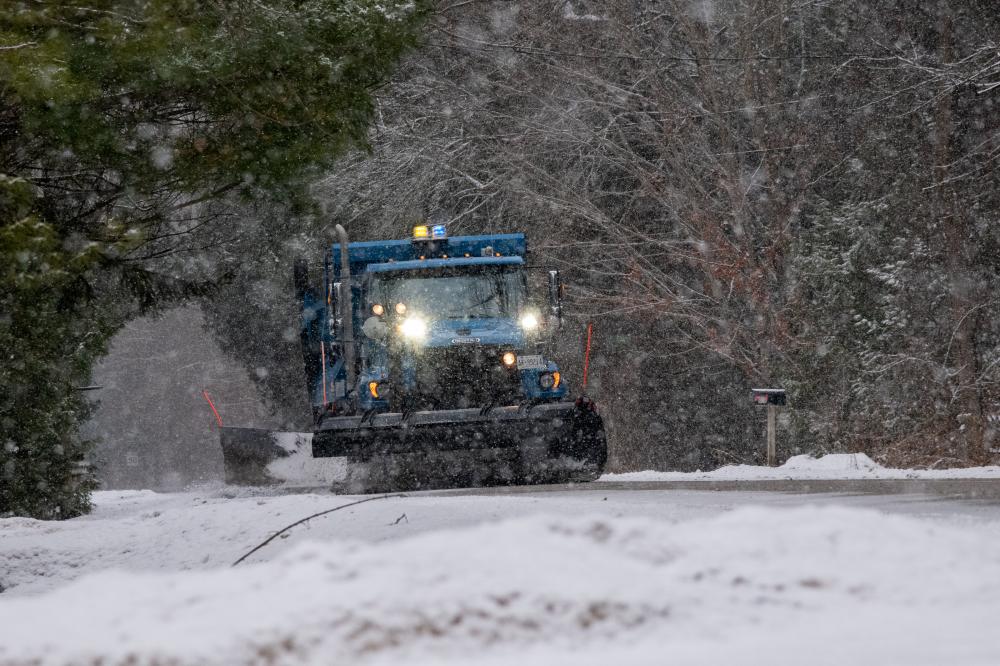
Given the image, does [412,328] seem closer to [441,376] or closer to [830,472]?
[441,376]

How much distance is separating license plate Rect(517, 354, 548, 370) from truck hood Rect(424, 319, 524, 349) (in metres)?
0.17

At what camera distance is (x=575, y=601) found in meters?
4.44

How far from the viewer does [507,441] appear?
14.6 meters

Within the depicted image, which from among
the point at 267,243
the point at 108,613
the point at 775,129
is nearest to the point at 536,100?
the point at 775,129

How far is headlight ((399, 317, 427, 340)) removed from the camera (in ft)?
51.2

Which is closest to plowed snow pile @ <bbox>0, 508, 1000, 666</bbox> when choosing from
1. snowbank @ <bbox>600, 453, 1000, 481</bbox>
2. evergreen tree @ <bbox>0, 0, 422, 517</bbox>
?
evergreen tree @ <bbox>0, 0, 422, 517</bbox>

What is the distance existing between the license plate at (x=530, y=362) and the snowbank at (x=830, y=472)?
219 centimetres

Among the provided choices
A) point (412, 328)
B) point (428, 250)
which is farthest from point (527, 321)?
point (428, 250)

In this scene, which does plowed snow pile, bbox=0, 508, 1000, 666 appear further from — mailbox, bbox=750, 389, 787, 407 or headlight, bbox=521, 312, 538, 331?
mailbox, bbox=750, 389, 787, 407

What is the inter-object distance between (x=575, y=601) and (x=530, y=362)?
11160mm

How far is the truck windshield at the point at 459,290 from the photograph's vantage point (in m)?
15.7

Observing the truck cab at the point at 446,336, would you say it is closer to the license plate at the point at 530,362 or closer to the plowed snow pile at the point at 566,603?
the license plate at the point at 530,362

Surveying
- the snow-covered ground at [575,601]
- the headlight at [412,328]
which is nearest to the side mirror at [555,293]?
the headlight at [412,328]

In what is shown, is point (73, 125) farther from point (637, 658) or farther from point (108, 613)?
point (637, 658)
